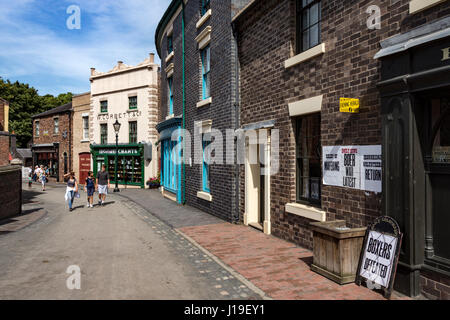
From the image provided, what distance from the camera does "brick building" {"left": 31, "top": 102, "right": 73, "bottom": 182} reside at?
103 ft

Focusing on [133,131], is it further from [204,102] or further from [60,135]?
[204,102]

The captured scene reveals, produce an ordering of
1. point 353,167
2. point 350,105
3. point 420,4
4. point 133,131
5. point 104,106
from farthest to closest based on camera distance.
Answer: point 104,106, point 133,131, point 353,167, point 350,105, point 420,4

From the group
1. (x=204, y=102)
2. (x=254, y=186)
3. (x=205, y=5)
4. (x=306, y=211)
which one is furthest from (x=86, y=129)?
(x=306, y=211)

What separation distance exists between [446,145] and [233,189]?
680 centimetres

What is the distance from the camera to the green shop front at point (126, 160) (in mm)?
25953

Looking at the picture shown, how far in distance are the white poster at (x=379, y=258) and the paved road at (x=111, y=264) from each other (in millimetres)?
1739

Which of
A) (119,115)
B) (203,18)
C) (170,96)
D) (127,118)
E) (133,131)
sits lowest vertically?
(133,131)

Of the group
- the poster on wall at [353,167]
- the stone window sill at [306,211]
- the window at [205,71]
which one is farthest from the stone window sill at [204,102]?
the poster on wall at [353,167]

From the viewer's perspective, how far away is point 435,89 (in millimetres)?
4613

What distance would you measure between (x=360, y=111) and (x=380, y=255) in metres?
2.43

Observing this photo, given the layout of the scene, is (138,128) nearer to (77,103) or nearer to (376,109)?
(77,103)

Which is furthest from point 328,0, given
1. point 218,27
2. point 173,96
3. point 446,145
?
point 173,96

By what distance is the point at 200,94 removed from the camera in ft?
44.6

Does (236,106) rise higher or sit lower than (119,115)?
lower
